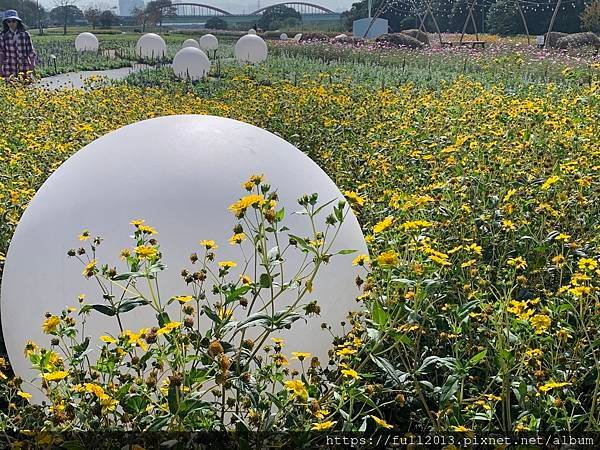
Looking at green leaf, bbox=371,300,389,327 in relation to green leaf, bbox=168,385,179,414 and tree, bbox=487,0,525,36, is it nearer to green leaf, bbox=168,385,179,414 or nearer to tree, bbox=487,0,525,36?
green leaf, bbox=168,385,179,414

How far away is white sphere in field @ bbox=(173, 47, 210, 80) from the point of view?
17125 mm

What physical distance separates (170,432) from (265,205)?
2.11 ft

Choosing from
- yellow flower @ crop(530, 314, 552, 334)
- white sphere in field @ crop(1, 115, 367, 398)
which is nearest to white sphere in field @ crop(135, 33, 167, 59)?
white sphere in field @ crop(1, 115, 367, 398)

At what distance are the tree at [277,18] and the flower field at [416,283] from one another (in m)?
74.8

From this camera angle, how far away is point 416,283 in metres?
2.30

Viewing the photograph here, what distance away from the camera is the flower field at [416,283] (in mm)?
2117

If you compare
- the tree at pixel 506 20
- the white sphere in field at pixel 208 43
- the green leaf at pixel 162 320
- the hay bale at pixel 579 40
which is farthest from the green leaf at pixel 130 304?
the tree at pixel 506 20

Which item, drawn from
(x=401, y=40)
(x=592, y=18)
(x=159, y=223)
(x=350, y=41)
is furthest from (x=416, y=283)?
(x=592, y=18)

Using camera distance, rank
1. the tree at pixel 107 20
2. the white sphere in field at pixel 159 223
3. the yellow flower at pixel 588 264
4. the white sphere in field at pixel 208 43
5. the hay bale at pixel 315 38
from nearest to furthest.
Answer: the yellow flower at pixel 588 264
the white sphere in field at pixel 159 223
the white sphere in field at pixel 208 43
the hay bale at pixel 315 38
the tree at pixel 107 20

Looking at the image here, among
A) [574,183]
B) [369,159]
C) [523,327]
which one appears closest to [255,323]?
[523,327]

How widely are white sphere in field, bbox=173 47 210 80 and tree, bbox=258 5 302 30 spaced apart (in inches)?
2501

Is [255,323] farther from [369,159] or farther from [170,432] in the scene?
[369,159]

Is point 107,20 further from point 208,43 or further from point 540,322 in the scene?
point 540,322

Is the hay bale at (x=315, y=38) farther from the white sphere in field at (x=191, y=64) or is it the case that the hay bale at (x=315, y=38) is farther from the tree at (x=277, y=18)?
the tree at (x=277, y=18)
